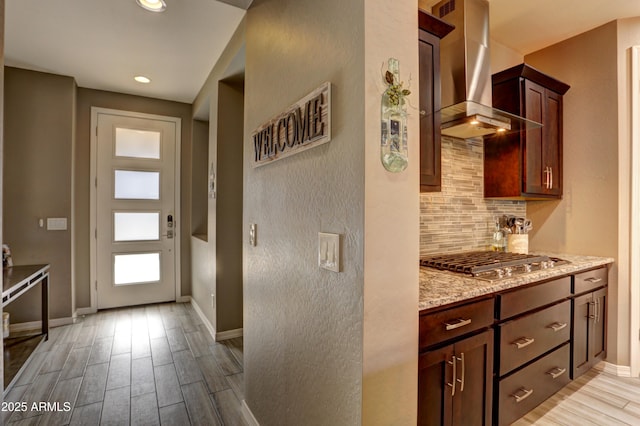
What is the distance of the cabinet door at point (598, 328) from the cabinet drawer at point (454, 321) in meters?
1.44

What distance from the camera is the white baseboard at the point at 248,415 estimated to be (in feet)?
5.88

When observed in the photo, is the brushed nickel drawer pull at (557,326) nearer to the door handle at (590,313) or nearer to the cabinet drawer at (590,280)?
the cabinet drawer at (590,280)

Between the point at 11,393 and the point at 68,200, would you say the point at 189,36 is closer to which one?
the point at 68,200

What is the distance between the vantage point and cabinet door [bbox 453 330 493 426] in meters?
1.35

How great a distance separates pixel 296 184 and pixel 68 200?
3.32m

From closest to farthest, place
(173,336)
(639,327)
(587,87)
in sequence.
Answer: (639,327) < (587,87) < (173,336)

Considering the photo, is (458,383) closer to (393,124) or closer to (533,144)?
(393,124)

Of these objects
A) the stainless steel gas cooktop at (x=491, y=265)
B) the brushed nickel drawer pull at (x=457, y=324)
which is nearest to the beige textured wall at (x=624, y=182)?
the stainless steel gas cooktop at (x=491, y=265)

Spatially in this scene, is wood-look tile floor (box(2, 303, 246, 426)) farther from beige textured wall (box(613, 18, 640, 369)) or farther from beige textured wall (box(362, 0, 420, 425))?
beige textured wall (box(613, 18, 640, 369))

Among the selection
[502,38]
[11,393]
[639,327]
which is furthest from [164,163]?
[639,327]

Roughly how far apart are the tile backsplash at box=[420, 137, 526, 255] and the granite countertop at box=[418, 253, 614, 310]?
54cm

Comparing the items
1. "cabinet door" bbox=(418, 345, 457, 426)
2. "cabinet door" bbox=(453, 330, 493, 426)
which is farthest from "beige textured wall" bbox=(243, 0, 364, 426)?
"cabinet door" bbox=(453, 330, 493, 426)

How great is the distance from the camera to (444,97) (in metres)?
2.10

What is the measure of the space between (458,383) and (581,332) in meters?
1.47
